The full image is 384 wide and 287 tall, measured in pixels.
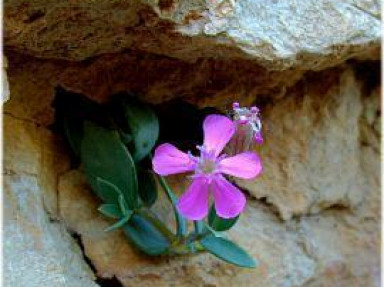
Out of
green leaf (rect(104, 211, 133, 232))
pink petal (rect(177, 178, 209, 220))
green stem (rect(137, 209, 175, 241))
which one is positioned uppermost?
pink petal (rect(177, 178, 209, 220))

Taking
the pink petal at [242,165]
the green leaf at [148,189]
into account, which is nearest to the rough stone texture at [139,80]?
the green leaf at [148,189]

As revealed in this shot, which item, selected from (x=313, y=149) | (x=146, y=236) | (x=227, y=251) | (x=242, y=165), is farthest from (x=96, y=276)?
(x=313, y=149)

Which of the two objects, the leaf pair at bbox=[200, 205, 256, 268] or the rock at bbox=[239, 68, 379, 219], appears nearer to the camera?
the leaf pair at bbox=[200, 205, 256, 268]

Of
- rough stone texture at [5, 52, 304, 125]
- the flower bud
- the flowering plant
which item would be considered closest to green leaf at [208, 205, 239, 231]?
the flowering plant

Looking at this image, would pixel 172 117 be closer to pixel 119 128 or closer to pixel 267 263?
pixel 119 128

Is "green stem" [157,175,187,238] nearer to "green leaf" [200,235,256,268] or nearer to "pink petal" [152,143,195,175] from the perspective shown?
"green leaf" [200,235,256,268]

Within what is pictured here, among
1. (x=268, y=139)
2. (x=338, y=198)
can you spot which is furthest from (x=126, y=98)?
(x=338, y=198)

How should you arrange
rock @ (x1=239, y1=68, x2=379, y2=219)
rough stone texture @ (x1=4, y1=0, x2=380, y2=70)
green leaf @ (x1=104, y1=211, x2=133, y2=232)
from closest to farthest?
rough stone texture @ (x1=4, y1=0, x2=380, y2=70) < green leaf @ (x1=104, y1=211, x2=133, y2=232) < rock @ (x1=239, y1=68, x2=379, y2=219)
